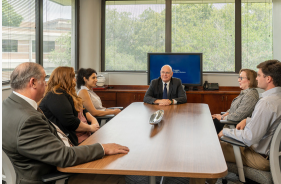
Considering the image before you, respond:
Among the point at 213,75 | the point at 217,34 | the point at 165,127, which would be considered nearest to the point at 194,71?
the point at 213,75

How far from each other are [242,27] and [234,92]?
1442 millimetres

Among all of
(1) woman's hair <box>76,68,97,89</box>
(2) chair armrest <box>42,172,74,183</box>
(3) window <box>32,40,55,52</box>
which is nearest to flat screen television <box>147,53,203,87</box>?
(3) window <box>32,40,55,52</box>

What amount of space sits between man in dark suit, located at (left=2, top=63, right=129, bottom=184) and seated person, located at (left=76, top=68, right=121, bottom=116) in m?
1.85

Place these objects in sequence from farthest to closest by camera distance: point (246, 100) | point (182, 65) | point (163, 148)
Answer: point (182, 65) < point (246, 100) < point (163, 148)

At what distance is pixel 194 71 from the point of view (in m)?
5.94

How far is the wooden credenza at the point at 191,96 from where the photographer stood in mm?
5766

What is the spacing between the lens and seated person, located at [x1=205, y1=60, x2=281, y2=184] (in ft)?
7.97

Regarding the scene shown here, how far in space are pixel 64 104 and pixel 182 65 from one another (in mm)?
3639

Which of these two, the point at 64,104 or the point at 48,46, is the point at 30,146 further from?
the point at 48,46

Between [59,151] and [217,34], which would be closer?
[59,151]

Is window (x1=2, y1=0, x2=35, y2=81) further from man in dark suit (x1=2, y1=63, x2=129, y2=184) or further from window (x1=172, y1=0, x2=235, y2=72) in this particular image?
window (x1=172, y1=0, x2=235, y2=72)

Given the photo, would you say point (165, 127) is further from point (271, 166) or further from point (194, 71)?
point (194, 71)

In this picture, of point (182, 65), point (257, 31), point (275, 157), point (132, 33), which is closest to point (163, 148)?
point (275, 157)

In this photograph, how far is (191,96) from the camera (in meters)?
5.83
